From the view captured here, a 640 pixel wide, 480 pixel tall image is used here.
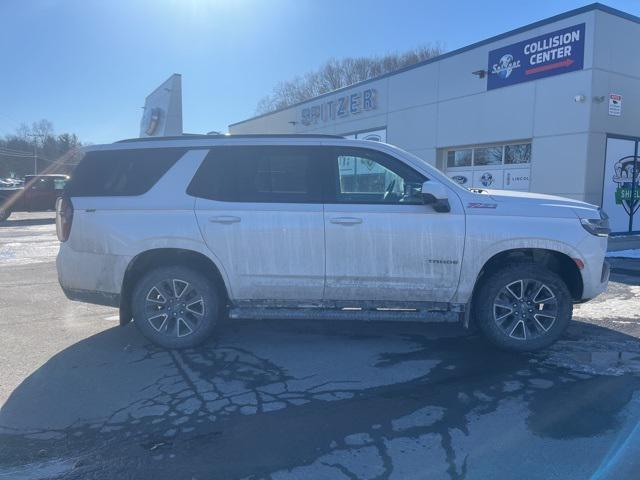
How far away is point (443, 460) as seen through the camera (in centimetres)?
296

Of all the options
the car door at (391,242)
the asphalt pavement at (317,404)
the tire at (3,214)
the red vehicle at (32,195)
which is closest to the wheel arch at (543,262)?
the car door at (391,242)

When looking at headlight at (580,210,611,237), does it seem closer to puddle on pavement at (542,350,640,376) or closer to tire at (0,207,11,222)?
puddle on pavement at (542,350,640,376)

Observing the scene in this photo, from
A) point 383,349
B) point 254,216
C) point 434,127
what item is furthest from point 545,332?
point 434,127

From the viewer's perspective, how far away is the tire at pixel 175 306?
4770mm

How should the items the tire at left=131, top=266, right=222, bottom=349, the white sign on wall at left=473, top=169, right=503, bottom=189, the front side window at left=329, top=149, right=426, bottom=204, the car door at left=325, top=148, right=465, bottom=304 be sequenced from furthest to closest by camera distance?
the white sign on wall at left=473, top=169, right=503, bottom=189 < the tire at left=131, top=266, right=222, bottom=349 < the front side window at left=329, top=149, right=426, bottom=204 < the car door at left=325, top=148, right=465, bottom=304

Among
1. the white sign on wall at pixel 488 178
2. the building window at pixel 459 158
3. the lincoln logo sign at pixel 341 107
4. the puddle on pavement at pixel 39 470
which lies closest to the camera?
the puddle on pavement at pixel 39 470

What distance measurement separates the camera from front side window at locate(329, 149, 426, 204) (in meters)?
4.64

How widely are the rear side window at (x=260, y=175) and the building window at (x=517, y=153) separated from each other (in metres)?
11.7

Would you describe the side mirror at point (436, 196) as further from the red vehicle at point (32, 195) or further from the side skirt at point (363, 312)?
the red vehicle at point (32, 195)

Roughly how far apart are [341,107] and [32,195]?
47.7ft

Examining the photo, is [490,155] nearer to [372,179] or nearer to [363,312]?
[372,179]

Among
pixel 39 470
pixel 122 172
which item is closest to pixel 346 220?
pixel 122 172

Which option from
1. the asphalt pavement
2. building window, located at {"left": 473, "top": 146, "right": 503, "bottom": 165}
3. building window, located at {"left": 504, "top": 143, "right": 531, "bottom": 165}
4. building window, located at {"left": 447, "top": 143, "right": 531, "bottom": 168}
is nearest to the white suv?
the asphalt pavement

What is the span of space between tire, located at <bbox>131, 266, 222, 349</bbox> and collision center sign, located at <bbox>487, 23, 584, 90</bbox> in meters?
12.3
